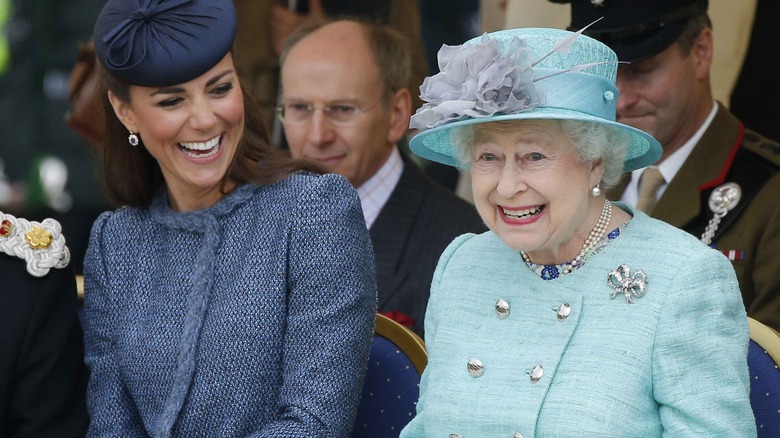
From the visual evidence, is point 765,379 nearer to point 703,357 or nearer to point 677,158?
point 703,357

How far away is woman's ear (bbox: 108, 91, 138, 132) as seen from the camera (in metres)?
2.88

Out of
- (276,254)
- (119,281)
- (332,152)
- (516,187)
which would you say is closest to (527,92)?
(516,187)

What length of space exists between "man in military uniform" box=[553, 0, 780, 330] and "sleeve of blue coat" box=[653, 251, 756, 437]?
1.12 m

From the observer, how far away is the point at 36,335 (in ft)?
9.25

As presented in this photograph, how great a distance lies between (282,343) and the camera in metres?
2.71

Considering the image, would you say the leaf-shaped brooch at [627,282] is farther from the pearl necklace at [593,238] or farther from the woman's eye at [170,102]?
the woman's eye at [170,102]

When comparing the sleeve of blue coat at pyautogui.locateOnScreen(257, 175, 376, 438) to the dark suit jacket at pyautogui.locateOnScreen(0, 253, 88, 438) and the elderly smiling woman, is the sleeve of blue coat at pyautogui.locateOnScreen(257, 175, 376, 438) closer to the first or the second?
the elderly smiling woman

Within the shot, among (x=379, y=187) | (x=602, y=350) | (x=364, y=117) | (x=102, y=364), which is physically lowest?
(x=379, y=187)

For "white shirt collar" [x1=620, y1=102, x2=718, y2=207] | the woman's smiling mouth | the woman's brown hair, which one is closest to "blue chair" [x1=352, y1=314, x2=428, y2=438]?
the woman's brown hair

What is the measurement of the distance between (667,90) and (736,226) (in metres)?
0.48

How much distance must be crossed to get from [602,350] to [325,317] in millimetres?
595

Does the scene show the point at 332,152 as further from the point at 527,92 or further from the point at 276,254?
the point at 527,92

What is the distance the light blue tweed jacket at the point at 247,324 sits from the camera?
2668 mm

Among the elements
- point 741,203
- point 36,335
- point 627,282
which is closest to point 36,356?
point 36,335
